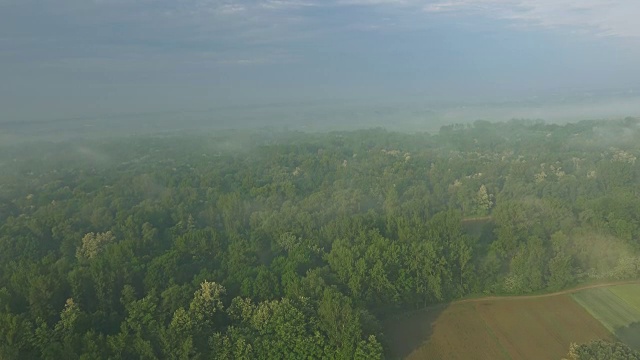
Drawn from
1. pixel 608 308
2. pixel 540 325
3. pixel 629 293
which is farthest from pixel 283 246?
pixel 629 293

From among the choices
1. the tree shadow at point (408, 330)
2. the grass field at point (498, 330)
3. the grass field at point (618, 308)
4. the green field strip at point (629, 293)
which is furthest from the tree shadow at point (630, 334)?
the tree shadow at point (408, 330)

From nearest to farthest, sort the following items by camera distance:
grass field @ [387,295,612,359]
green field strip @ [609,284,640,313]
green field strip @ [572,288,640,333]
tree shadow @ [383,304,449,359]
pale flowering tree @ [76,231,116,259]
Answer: grass field @ [387,295,612,359] → tree shadow @ [383,304,449,359] → green field strip @ [572,288,640,333] → green field strip @ [609,284,640,313] → pale flowering tree @ [76,231,116,259]

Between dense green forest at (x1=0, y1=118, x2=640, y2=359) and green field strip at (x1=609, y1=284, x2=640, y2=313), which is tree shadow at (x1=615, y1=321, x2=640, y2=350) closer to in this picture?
green field strip at (x1=609, y1=284, x2=640, y2=313)

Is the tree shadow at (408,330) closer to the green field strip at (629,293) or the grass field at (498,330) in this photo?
the grass field at (498,330)

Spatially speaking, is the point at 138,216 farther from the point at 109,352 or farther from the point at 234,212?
the point at 109,352

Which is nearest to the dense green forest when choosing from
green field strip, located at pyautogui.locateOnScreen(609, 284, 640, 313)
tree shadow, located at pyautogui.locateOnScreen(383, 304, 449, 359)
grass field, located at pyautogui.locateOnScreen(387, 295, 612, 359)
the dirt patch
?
tree shadow, located at pyautogui.locateOnScreen(383, 304, 449, 359)

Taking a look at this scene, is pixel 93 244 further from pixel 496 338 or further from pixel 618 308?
pixel 618 308
